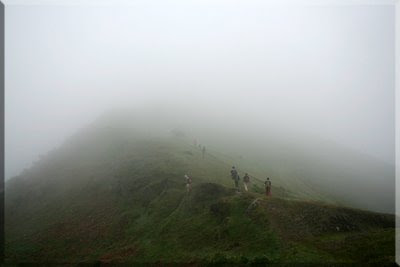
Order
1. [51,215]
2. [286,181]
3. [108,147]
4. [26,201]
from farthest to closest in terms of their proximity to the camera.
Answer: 1. [108,147]
2. [286,181]
3. [26,201]
4. [51,215]

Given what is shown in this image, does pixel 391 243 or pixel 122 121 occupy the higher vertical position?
pixel 122 121

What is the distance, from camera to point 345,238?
2578 centimetres

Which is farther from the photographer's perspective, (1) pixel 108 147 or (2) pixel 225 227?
(1) pixel 108 147

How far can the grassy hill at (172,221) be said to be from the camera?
25594mm

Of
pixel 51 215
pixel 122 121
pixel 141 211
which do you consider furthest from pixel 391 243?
pixel 122 121

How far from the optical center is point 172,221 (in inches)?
1417

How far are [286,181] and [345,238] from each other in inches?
1716

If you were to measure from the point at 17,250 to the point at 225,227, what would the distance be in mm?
33701

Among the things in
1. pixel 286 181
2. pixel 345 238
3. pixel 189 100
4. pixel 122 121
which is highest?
pixel 189 100

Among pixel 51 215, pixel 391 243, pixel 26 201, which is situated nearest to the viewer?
pixel 391 243

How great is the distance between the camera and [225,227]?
30641mm

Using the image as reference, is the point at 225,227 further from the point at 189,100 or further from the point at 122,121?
the point at 189,100

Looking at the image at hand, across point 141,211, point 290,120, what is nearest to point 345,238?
point 141,211

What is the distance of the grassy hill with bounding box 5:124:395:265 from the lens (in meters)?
25.6
